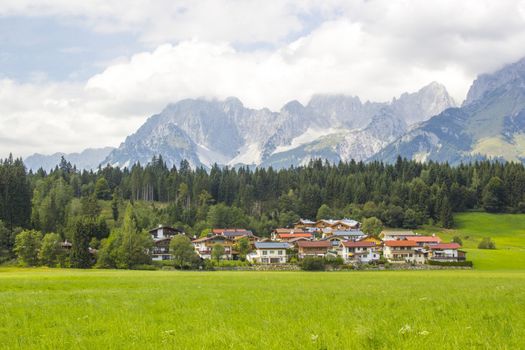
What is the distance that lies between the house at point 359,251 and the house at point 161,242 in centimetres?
5008

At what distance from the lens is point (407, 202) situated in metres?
188

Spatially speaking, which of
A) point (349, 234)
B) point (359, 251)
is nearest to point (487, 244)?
point (359, 251)

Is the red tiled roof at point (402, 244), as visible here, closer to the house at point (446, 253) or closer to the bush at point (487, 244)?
the house at point (446, 253)

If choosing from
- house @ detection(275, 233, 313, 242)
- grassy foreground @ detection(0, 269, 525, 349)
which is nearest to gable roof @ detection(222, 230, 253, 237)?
house @ detection(275, 233, 313, 242)

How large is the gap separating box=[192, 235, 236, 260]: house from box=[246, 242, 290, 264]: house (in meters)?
5.65

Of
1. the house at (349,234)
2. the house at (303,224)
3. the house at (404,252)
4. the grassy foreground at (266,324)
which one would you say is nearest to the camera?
the grassy foreground at (266,324)

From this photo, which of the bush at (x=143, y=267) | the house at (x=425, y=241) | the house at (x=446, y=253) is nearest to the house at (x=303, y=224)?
the house at (x=425, y=241)

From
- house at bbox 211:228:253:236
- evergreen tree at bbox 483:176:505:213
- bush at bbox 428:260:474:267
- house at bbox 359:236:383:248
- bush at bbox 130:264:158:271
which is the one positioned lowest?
bush at bbox 428:260:474:267

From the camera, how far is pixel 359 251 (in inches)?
5453

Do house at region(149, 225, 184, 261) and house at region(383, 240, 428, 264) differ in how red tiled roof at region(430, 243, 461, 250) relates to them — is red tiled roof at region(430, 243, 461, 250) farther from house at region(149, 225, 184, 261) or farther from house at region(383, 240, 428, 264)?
house at region(149, 225, 184, 261)

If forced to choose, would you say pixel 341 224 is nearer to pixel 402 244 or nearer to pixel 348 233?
pixel 348 233

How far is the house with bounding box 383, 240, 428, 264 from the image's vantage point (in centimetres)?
13212

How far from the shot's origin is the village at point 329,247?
128 meters

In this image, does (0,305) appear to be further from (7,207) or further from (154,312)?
(7,207)
